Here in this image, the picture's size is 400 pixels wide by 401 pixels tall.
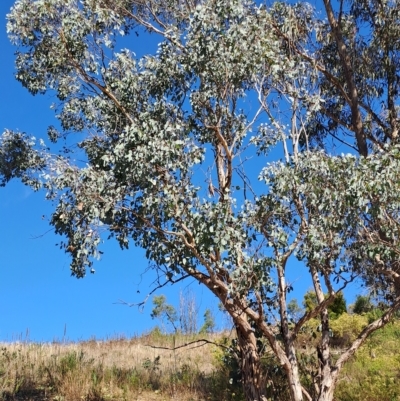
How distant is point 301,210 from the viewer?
27.5ft

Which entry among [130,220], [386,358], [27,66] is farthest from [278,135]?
[386,358]

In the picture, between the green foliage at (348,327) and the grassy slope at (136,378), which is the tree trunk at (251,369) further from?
the green foliage at (348,327)

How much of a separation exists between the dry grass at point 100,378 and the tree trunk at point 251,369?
1272 millimetres

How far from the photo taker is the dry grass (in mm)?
10047

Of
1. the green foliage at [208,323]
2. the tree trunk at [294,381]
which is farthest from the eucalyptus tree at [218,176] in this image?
the green foliage at [208,323]

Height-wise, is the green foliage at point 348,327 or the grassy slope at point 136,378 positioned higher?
the green foliage at point 348,327

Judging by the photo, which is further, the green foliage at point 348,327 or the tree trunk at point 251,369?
the green foliage at point 348,327

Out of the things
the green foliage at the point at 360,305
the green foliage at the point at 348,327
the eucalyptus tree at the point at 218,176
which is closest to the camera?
the eucalyptus tree at the point at 218,176

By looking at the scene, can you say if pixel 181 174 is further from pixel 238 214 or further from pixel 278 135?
pixel 278 135

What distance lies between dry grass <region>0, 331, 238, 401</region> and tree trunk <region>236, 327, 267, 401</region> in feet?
4.17

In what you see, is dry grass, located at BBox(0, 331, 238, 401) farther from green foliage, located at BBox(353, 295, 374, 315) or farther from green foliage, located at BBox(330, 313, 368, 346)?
green foliage, located at BBox(353, 295, 374, 315)

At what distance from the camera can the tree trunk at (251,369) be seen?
28.1 ft

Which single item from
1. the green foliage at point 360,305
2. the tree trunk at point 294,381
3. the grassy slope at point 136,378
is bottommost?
the tree trunk at point 294,381

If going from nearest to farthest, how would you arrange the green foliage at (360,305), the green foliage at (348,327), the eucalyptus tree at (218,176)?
the eucalyptus tree at (218,176) → the green foliage at (348,327) → the green foliage at (360,305)
